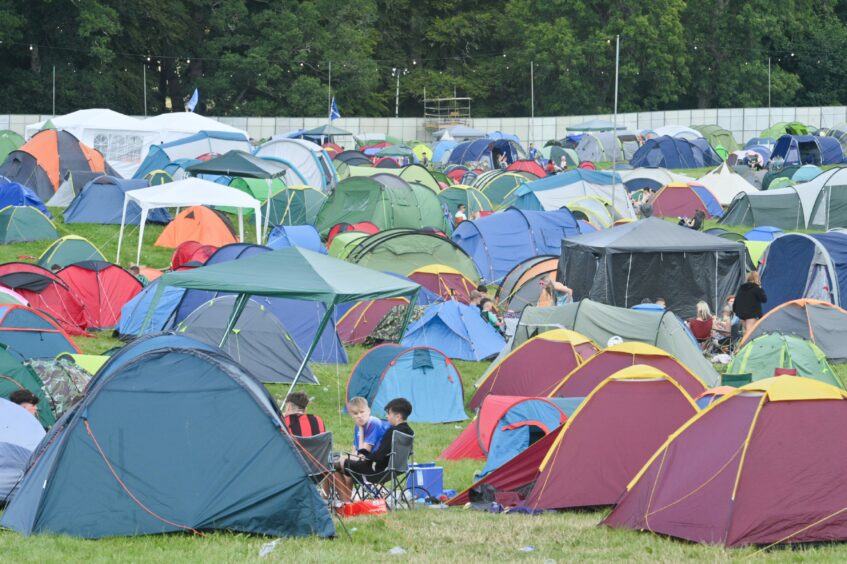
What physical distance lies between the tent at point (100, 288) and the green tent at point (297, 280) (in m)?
6.78

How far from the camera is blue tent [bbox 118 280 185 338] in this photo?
18.7 metres

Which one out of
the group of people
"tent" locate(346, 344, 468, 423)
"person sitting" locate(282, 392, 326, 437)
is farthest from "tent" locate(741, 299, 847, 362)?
"person sitting" locate(282, 392, 326, 437)

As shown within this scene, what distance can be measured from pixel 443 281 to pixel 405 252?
155 centimetres

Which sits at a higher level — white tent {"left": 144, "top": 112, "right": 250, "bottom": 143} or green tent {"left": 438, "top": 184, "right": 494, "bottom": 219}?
white tent {"left": 144, "top": 112, "right": 250, "bottom": 143}

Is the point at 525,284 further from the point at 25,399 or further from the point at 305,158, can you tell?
the point at 305,158

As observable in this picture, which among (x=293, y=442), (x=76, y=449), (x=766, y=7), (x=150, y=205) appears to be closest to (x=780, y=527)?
(x=293, y=442)

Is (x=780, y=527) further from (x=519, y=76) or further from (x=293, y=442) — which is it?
(x=519, y=76)

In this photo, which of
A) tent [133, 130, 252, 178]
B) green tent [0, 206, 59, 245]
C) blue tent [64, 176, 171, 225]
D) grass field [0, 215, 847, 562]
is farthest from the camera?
tent [133, 130, 252, 178]

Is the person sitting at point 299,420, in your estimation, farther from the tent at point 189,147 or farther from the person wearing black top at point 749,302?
the tent at point 189,147

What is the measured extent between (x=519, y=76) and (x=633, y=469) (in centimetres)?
5646

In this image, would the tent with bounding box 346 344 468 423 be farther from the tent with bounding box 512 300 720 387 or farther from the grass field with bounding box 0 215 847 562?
the grass field with bounding box 0 215 847 562

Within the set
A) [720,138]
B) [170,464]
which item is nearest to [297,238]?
[170,464]

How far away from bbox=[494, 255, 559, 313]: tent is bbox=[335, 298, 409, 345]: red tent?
2.68 meters

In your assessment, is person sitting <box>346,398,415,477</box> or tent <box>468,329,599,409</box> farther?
tent <box>468,329,599,409</box>
